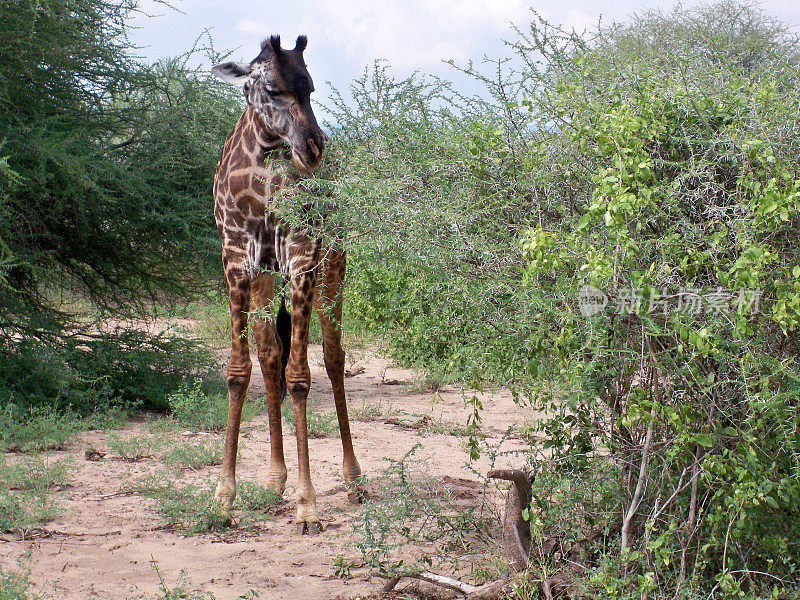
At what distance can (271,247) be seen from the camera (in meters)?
4.77

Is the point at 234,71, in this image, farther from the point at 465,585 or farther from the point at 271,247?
the point at 465,585

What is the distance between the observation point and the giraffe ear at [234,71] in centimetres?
484

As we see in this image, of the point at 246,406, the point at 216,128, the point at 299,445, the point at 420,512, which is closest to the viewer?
the point at 420,512

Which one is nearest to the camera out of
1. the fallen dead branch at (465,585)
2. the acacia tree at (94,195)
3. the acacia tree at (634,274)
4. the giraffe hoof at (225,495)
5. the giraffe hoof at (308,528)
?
the acacia tree at (634,274)

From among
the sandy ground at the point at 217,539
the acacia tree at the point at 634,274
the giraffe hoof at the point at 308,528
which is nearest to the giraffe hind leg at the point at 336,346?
the sandy ground at the point at 217,539

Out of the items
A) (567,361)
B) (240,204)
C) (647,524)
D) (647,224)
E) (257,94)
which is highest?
(257,94)

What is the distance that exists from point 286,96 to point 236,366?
158 cm

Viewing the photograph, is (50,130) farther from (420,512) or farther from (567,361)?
(567,361)

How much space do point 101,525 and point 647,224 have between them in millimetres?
3173

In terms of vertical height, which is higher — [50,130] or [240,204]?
[50,130]

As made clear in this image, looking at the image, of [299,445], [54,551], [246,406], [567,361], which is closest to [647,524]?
[567,361]

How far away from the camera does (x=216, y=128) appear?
26.0ft

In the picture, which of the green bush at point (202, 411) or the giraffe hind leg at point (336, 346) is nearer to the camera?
the giraffe hind leg at point (336, 346)

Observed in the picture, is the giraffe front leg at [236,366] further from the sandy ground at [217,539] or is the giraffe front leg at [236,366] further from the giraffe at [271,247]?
the sandy ground at [217,539]
